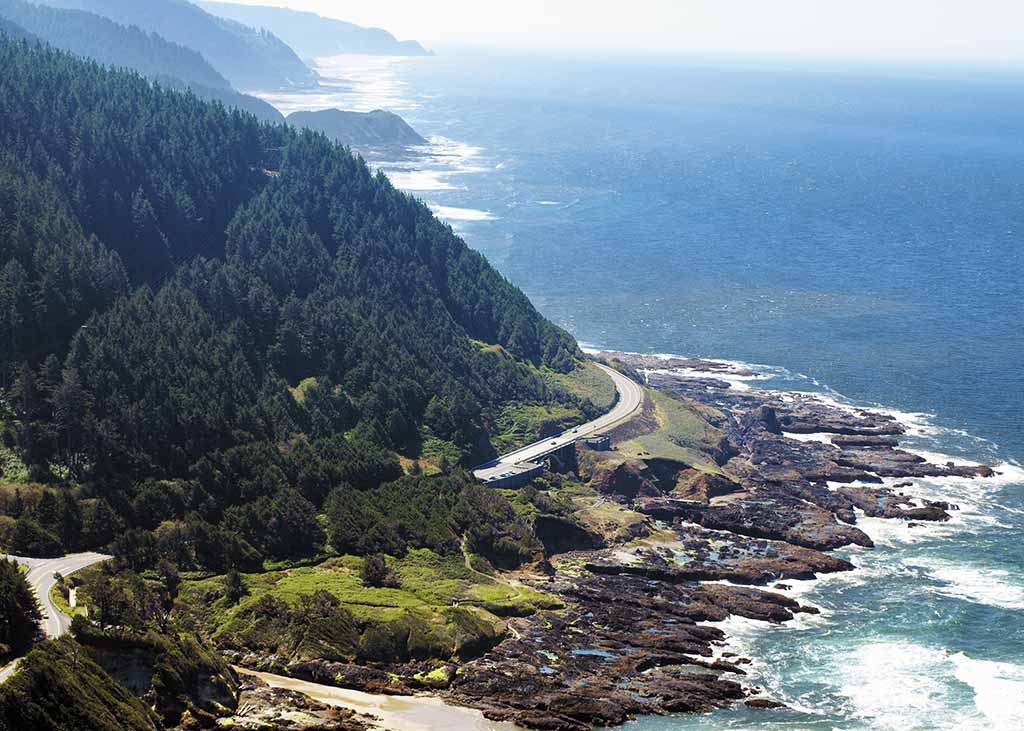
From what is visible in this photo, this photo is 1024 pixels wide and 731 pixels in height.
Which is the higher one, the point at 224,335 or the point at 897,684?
the point at 224,335

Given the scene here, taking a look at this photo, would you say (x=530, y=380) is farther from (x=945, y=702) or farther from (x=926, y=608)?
(x=945, y=702)

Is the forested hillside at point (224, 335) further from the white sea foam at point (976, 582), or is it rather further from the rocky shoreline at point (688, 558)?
the white sea foam at point (976, 582)

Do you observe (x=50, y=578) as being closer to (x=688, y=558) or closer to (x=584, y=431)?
(x=688, y=558)

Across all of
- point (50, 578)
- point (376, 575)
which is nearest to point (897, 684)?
point (376, 575)

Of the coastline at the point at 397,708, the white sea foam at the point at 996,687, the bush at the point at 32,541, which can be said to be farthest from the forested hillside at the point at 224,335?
the white sea foam at the point at 996,687

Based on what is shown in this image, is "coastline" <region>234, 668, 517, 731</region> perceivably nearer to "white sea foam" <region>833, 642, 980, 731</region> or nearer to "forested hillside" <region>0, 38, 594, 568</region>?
"forested hillside" <region>0, 38, 594, 568</region>

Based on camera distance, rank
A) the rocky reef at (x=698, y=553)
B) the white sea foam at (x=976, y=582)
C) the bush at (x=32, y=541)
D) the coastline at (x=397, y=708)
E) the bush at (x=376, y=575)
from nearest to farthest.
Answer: the coastline at (x=397, y=708)
the rocky reef at (x=698, y=553)
the bush at (x=32, y=541)
the bush at (x=376, y=575)
the white sea foam at (x=976, y=582)

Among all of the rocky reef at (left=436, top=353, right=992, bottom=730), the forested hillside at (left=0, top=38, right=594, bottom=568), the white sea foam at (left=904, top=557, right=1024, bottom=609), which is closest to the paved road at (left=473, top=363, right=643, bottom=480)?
the rocky reef at (left=436, top=353, right=992, bottom=730)
